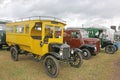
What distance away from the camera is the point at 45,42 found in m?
8.75

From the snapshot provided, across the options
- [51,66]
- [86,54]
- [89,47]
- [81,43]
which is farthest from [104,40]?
[51,66]

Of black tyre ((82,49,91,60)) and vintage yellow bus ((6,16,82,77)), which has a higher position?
vintage yellow bus ((6,16,82,77))

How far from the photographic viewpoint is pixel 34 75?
8.07m

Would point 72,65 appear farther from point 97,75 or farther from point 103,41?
point 103,41

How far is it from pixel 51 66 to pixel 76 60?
2044mm

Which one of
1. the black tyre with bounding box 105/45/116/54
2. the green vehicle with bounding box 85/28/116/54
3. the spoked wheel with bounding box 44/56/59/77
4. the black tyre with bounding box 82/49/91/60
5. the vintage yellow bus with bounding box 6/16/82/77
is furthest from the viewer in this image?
the green vehicle with bounding box 85/28/116/54

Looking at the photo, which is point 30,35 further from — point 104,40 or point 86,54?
point 104,40

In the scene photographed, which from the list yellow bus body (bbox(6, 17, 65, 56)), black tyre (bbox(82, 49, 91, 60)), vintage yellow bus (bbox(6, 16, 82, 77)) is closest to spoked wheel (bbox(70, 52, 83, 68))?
vintage yellow bus (bbox(6, 16, 82, 77))

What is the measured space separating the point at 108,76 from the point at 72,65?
2172 mm

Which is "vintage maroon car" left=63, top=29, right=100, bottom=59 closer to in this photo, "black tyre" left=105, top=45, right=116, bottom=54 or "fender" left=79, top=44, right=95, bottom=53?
"fender" left=79, top=44, right=95, bottom=53

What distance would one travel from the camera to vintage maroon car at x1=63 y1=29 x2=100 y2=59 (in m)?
12.7

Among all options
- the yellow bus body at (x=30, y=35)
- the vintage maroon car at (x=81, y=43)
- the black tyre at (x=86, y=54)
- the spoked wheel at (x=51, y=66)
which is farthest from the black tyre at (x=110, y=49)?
the spoked wheel at (x=51, y=66)

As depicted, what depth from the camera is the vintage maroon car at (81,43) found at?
12.7m

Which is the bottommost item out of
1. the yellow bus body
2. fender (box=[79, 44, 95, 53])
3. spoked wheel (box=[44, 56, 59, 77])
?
spoked wheel (box=[44, 56, 59, 77])
